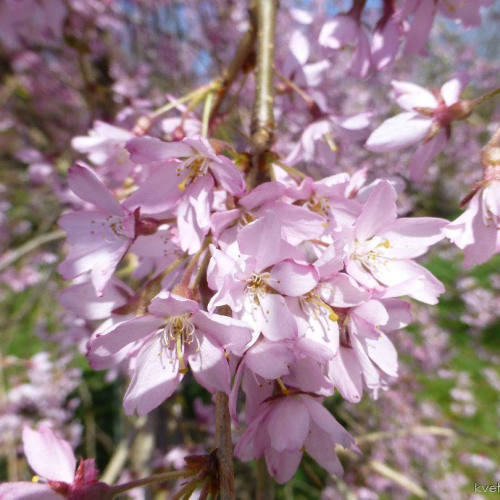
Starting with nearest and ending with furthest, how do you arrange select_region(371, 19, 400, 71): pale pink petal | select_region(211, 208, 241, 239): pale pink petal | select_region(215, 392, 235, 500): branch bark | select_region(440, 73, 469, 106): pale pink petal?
1. select_region(215, 392, 235, 500): branch bark
2. select_region(211, 208, 241, 239): pale pink petal
3. select_region(440, 73, 469, 106): pale pink petal
4. select_region(371, 19, 400, 71): pale pink petal

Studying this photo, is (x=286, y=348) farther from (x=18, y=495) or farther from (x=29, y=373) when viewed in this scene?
(x=29, y=373)

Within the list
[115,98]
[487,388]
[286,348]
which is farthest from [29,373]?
[487,388]

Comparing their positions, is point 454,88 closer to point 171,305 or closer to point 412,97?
point 412,97

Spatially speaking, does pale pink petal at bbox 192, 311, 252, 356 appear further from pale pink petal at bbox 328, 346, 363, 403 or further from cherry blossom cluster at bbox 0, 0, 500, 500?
pale pink petal at bbox 328, 346, 363, 403

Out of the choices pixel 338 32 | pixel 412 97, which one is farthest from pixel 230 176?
pixel 338 32

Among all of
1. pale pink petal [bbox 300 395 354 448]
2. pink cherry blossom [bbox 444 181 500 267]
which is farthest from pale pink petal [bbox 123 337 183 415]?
pink cherry blossom [bbox 444 181 500 267]

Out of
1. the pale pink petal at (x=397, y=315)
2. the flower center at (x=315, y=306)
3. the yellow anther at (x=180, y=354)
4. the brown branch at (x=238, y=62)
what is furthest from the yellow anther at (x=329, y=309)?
the brown branch at (x=238, y=62)
